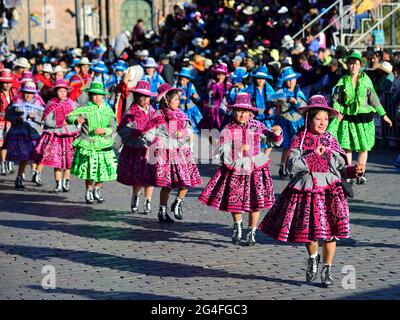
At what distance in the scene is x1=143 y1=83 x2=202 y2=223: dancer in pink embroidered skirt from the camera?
43.5ft

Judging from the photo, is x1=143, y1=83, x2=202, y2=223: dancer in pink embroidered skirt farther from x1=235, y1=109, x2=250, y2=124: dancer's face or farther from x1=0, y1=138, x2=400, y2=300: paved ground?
x1=235, y1=109, x2=250, y2=124: dancer's face

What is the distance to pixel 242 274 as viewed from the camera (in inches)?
406

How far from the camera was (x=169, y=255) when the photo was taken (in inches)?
447

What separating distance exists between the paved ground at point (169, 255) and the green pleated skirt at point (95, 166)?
0.41m

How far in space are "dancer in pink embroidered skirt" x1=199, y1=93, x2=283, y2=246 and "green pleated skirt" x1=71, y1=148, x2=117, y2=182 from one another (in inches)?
136

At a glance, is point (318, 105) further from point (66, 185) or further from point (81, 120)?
point (66, 185)

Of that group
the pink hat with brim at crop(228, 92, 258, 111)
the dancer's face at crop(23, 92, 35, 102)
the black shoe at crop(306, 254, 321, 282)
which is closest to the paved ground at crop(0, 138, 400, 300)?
the black shoe at crop(306, 254, 321, 282)

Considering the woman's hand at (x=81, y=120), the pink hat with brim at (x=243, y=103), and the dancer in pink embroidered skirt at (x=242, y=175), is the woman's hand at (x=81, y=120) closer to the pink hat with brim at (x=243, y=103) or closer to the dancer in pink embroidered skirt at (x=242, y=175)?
the dancer in pink embroidered skirt at (x=242, y=175)

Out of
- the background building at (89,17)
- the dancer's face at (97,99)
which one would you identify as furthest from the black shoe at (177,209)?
the background building at (89,17)

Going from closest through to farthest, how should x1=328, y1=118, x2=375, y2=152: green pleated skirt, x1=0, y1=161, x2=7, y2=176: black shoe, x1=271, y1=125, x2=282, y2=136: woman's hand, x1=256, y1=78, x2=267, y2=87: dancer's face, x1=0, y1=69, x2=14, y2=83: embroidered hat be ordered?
x1=271, y1=125, x2=282, y2=136: woman's hand → x1=328, y1=118, x2=375, y2=152: green pleated skirt → x1=256, y1=78, x2=267, y2=87: dancer's face → x1=0, y1=69, x2=14, y2=83: embroidered hat → x1=0, y1=161, x2=7, y2=176: black shoe

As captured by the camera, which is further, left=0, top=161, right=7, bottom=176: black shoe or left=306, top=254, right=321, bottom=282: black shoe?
left=0, top=161, right=7, bottom=176: black shoe

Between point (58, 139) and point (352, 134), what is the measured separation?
4392 mm

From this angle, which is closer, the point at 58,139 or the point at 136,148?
the point at 136,148

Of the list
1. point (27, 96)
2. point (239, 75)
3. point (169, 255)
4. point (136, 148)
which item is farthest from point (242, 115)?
point (239, 75)
